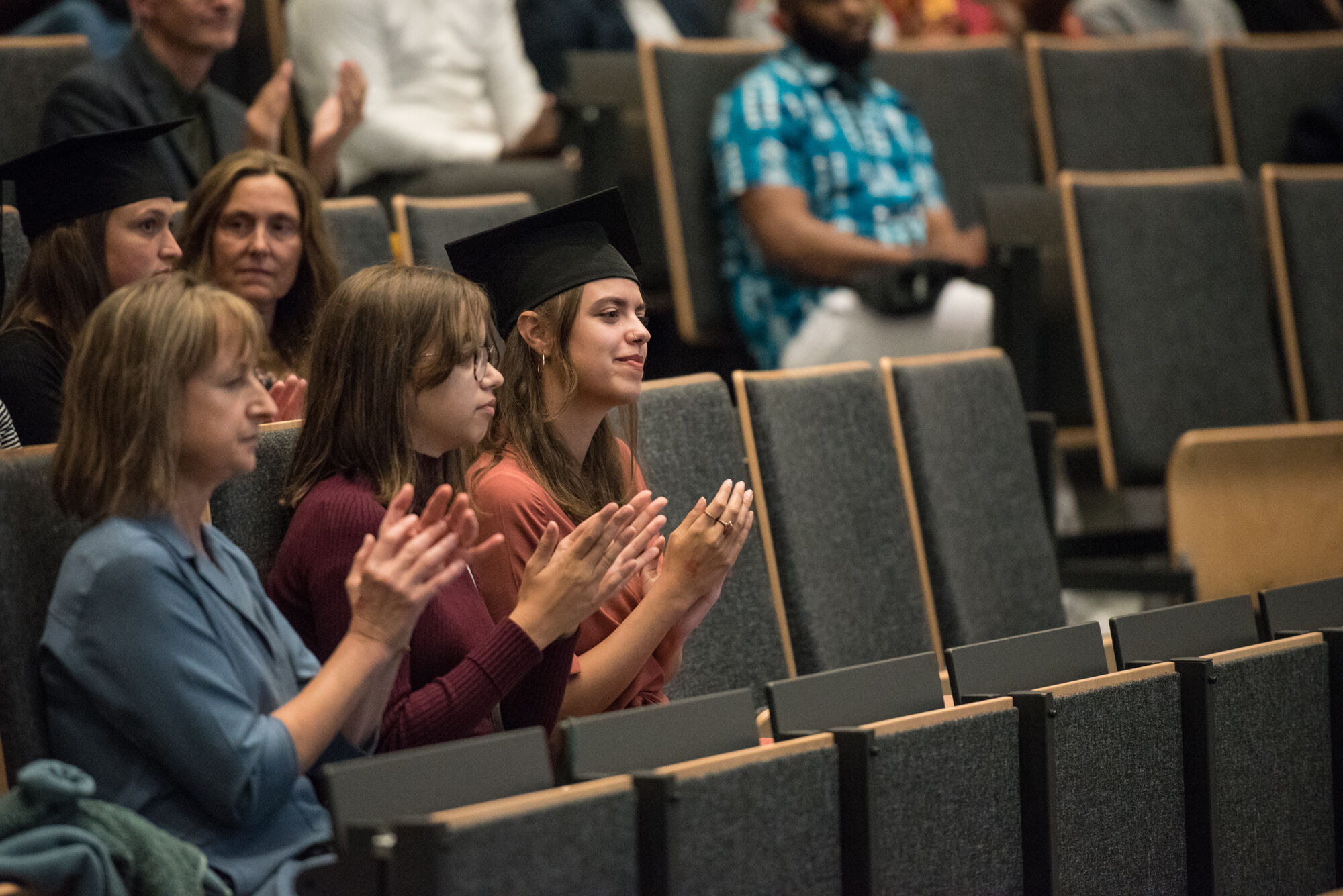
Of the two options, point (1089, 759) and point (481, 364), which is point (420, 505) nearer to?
point (481, 364)

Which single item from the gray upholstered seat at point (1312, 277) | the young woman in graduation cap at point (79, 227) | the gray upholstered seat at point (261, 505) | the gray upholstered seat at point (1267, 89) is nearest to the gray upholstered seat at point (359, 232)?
the young woman in graduation cap at point (79, 227)

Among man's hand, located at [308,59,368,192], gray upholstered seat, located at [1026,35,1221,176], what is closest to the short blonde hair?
man's hand, located at [308,59,368,192]

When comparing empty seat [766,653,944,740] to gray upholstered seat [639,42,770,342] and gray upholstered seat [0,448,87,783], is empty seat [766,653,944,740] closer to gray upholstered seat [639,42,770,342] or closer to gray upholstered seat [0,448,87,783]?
gray upholstered seat [0,448,87,783]

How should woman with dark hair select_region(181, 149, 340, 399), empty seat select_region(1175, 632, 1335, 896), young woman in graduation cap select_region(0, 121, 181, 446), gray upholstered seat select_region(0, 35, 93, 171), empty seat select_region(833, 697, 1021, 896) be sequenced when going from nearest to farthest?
empty seat select_region(833, 697, 1021, 896), empty seat select_region(1175, 632, 1335, 896), young woman in graduation cap select_region(0, 121, 181, 446), woman with dark hair select_region(181, 149, 340, 399), gray upholstered seat select_region(0, 35, 93, 171)

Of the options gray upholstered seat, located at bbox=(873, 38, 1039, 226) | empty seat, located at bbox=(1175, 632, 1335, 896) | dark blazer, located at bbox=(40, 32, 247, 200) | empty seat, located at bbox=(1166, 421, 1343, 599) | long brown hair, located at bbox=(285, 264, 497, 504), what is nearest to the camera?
long brown hair, located at bbox=(285, 264, 497, 504)

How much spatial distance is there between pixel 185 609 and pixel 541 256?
1.84 feet

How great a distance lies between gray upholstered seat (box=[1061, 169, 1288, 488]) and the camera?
2.43 metres

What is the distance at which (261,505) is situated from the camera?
1254 mm

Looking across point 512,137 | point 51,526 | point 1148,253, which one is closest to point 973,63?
point 1148,253

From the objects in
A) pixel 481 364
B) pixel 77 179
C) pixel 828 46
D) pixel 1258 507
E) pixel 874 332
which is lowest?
pixel 1258 507

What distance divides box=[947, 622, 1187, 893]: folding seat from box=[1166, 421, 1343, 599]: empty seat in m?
1.05

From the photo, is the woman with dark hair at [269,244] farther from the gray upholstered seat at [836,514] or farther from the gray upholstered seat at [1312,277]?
the gray upholstered seat at [1312,277]

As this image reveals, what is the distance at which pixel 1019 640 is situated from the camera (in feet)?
4.14

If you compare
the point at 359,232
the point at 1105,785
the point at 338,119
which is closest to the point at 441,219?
the point at 359,232
